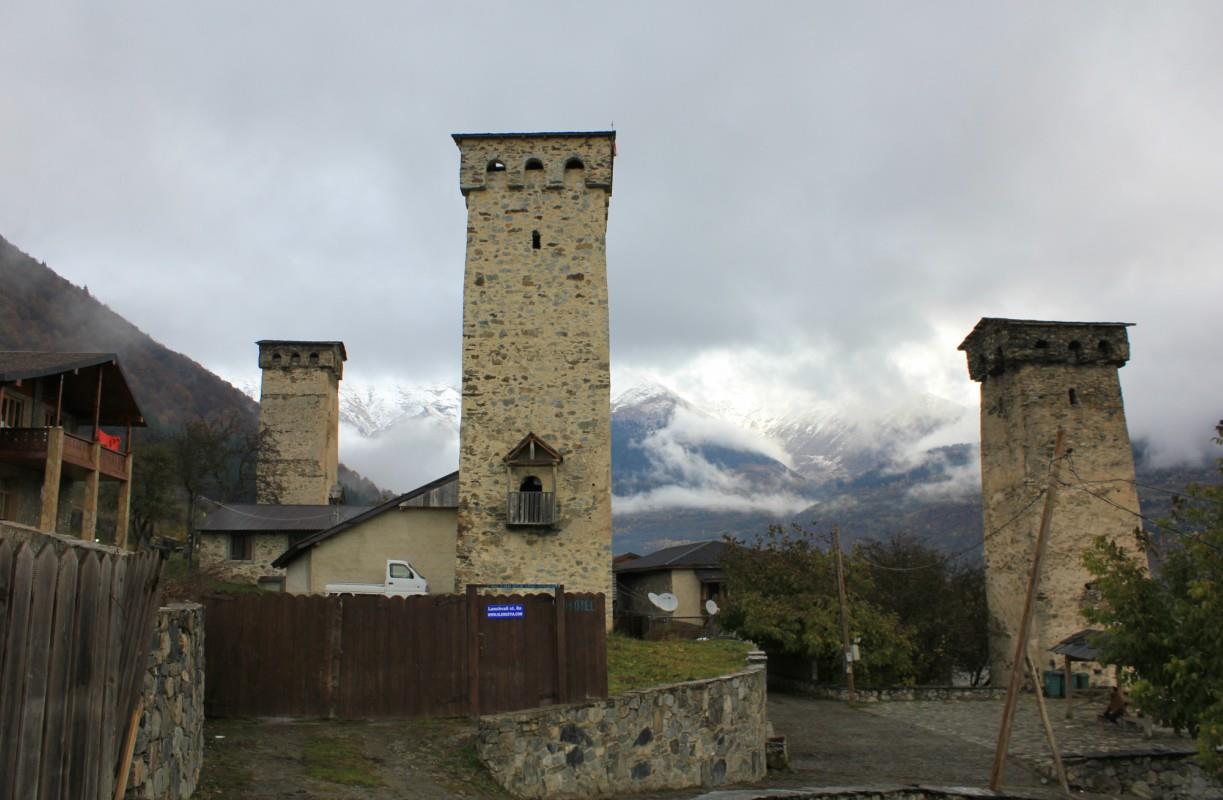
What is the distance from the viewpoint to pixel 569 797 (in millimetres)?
12211

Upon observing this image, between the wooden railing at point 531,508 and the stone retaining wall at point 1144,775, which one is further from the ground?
the wooden railing at point 531,508

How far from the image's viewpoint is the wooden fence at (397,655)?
12812 millimetres

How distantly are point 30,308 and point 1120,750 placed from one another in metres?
111

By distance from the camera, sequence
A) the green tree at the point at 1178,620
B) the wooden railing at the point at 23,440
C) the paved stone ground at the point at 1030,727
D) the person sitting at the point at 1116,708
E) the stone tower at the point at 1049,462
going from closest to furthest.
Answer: the green tree at the point at 1178,620 < the paved stone ground at the point at 1030,727 < the wooden railing at the point at 23,440 < the person sitting at the point at 1116,708 < the stone tower at the point at 1049,462

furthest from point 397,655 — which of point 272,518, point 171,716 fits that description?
point 272,518

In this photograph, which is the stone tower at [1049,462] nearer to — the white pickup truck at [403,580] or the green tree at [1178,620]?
the green tree at [1178,620]

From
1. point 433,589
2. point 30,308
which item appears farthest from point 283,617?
point 30,308

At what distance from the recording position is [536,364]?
1003 inches

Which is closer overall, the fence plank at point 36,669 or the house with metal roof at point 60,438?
the fence plank at point 36,669

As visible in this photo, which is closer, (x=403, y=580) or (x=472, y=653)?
(x=472, y=653)

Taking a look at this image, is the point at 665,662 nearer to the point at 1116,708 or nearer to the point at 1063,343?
the point at 1116,708

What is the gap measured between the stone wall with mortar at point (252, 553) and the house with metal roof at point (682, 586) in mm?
16326

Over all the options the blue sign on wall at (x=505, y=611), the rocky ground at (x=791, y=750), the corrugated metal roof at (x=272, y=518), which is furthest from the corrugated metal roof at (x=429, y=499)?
the corrugated metal roof at (x=272, y=518)

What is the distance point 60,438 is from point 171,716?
19.4m
